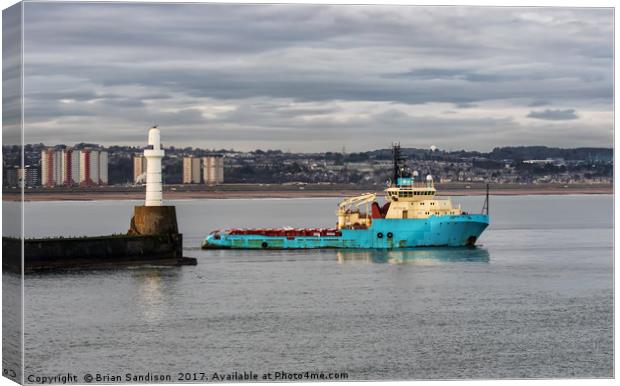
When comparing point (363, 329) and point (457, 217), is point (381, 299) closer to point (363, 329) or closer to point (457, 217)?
point (363, 329)

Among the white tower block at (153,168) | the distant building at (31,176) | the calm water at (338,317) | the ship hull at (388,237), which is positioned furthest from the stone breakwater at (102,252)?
the ship hull at (388,237)

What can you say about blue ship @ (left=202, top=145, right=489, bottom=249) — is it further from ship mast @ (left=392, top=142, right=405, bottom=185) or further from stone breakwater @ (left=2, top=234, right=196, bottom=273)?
stone breakwater @ (left=2, top=234, right=196, bottom=273)

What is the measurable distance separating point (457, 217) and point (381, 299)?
66.1ft

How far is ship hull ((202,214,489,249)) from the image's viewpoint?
168 ft

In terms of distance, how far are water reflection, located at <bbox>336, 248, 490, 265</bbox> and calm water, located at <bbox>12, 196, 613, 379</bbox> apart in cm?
15

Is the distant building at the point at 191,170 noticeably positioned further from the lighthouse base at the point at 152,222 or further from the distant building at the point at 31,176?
the distant building at the point at 31,176

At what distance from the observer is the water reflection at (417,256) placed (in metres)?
45.0

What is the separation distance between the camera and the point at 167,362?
73.1ft

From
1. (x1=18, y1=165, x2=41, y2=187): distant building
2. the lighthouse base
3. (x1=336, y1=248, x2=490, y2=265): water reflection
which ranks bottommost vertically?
(x1=336, y1=248, x2=490, y2=265): water reflection

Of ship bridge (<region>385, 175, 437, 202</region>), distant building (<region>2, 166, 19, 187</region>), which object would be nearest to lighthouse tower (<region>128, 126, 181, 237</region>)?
ship bridge (<region>385, 175, 437, 202</region>)

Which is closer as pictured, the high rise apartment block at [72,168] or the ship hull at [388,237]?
the high rise apartment block at [72,168]

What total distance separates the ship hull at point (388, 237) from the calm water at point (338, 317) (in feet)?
13.6

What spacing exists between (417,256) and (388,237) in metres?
4.39

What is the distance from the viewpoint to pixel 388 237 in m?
51.6
